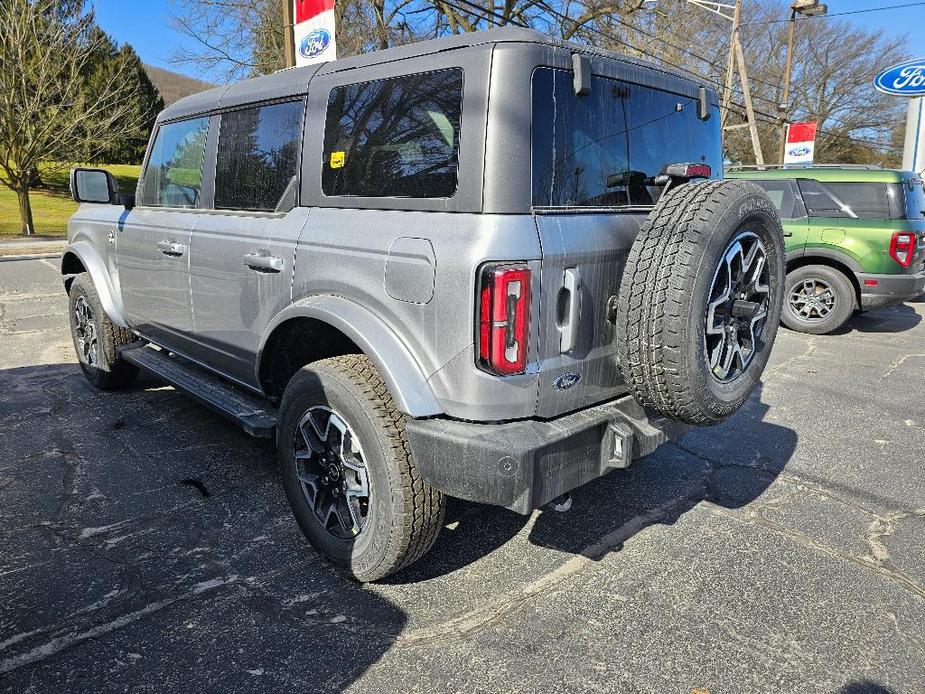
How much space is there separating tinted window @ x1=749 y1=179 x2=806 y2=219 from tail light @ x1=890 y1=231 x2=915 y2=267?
3.51 ft

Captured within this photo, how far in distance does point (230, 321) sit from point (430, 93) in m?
1.61

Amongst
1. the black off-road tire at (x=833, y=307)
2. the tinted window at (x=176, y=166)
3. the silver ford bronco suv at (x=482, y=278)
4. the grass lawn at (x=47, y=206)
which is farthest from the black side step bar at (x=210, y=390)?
the grass lawn at (x=47, y=206)

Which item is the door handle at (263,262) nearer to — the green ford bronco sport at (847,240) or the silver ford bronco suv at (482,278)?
the silver ford bronco suv at (482,278)

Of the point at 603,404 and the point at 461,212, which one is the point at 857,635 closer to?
the point at 603,404

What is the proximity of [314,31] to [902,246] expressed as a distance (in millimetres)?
7018

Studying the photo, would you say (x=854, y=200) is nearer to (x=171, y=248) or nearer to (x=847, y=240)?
(x=847, y=240)

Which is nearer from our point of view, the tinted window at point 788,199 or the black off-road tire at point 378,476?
the black off-road tire at point 378,476

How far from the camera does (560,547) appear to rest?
3.05 m

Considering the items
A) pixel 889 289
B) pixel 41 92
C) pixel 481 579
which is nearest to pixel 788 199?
pixel 889 289

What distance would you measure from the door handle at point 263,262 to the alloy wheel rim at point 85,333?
8.30 feet

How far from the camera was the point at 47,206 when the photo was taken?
28562 mm

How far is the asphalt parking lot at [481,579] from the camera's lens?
225 cm

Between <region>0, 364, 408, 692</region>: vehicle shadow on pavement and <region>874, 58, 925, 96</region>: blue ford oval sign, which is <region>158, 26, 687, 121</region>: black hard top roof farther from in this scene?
<region>874, 58, 925, 96</region>: blue ford oval sign

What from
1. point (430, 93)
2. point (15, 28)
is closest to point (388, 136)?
point (430, 93)
